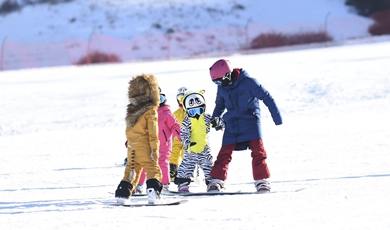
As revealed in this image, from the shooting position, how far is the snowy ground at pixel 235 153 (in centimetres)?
575

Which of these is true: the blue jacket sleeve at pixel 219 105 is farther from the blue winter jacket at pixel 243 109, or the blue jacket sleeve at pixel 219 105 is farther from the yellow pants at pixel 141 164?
the yellow pants at pixel 141 164

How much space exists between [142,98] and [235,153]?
4447 millimetres

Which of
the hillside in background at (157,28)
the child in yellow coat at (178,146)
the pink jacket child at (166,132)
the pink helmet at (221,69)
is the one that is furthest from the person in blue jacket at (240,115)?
the hillside in background at (157,28)

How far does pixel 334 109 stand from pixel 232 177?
8.63m

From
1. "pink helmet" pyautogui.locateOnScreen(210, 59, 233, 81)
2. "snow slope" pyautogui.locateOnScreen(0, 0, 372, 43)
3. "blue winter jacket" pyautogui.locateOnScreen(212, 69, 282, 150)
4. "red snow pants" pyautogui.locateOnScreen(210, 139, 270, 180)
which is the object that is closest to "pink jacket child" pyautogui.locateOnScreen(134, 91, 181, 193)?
"red snow pants" pyautogui.locateOnScreen(210, 139, 270, 180)

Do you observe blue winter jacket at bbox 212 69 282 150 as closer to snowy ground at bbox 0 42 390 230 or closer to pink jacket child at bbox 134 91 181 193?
snowy ground at bbox 0 42 390 230

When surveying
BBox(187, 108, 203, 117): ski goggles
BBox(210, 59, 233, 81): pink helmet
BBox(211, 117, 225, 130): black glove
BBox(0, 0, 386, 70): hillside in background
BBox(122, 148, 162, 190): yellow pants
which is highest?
BBox(0, 0, 386, 70): hillside in background

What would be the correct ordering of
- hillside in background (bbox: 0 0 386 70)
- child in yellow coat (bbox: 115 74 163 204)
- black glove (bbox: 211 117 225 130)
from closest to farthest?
child in yellow coat (bbox: 115 74 163 204) → black glove (bbox: 211 117 225 130) → hillside in background (bbox: 0 0 386 70)

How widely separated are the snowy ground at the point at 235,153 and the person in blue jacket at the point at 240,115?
13.8 inches

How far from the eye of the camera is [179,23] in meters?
→ 50.9

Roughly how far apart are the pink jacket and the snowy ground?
1.81ft

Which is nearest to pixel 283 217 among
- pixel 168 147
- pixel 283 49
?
pixel 168 147

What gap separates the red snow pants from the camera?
7.31 meters

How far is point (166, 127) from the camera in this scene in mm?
8344
